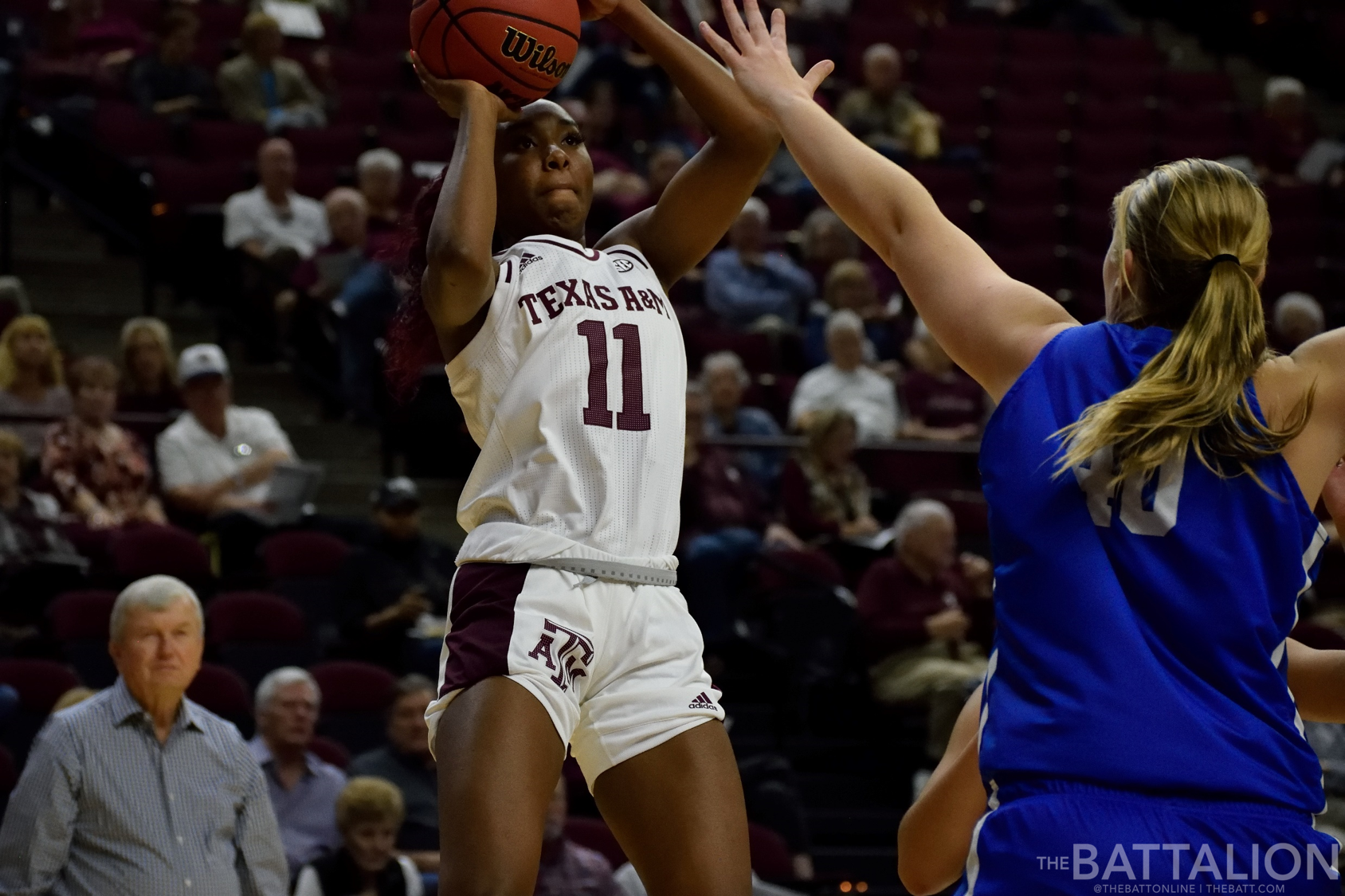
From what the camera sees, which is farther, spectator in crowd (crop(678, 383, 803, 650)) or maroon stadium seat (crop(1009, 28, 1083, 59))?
maroon stadium seat (crop(1009, 28, 1083, 59))

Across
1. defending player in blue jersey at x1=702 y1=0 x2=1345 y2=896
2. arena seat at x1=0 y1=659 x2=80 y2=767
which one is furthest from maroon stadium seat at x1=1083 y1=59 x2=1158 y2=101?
defending player in blue jersey at x1=702 y1=0 x2=1345 y2=896

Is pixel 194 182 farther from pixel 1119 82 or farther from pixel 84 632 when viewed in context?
pixel 1119 82

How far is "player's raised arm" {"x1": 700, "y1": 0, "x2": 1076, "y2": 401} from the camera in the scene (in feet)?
7.33

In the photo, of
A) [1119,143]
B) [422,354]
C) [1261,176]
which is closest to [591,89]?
[1119,143]

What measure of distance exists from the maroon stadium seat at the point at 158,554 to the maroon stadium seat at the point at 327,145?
3.76m

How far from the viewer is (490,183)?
10.8 feet

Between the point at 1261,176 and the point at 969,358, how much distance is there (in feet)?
39.1

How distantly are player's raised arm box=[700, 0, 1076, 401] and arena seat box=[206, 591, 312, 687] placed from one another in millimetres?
5451

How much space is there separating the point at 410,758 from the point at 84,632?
5.06 feet

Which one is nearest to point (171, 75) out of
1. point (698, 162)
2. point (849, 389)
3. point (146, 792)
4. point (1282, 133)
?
point (849, 389)

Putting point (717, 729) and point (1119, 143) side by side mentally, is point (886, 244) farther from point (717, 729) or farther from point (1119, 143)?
point (1119, 143)

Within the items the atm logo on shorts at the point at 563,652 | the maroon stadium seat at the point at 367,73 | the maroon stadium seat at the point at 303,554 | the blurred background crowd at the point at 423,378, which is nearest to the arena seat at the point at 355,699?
the blurred background crowd at the point at 423,378

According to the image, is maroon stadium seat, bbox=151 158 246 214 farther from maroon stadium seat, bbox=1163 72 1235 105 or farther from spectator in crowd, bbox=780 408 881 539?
maroon stadium seat, bbox=1163 72 1235 105

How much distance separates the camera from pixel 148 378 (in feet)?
29.3
